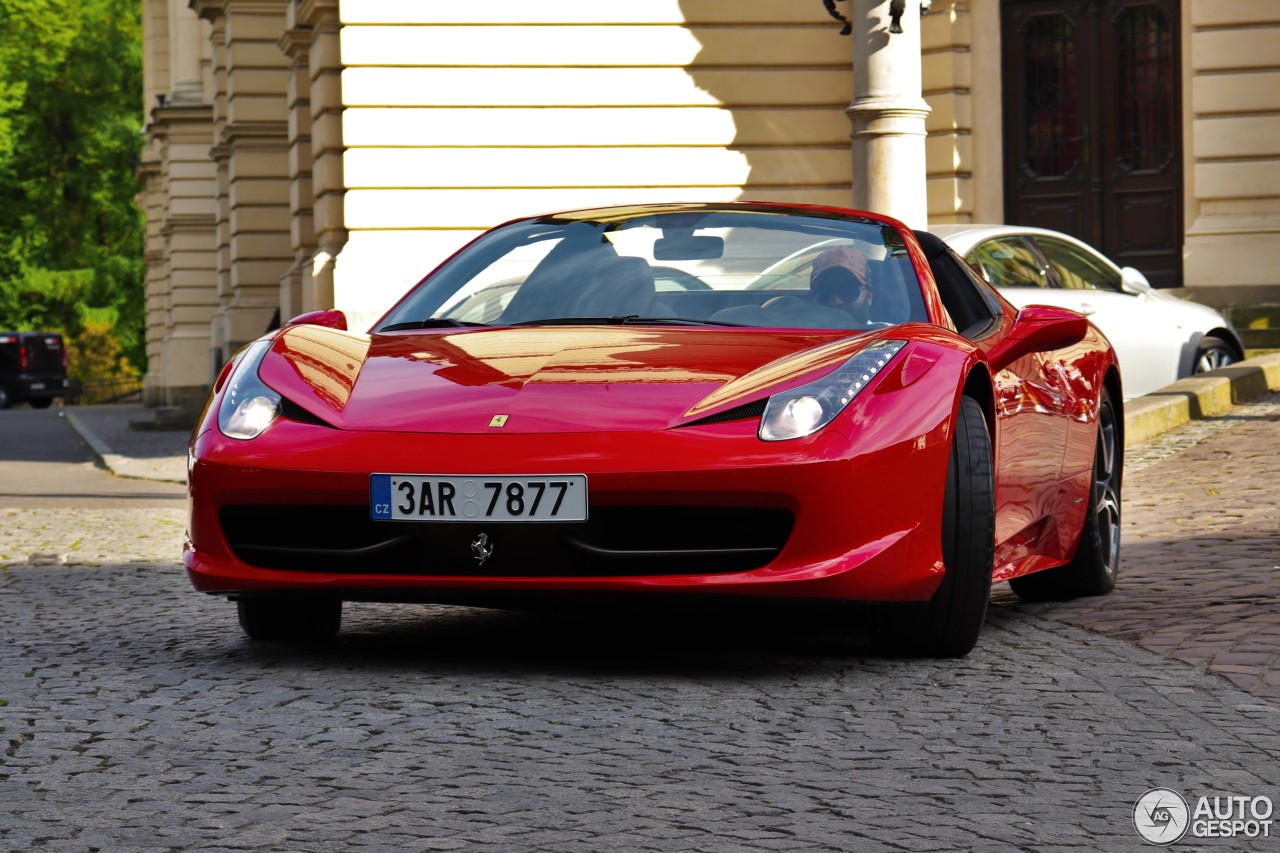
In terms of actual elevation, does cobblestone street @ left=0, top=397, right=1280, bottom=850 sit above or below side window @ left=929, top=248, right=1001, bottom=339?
below

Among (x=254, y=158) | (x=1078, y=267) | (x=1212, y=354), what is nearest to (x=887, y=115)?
(x=1078, y=267)

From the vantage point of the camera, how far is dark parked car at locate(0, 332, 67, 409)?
2340 inches

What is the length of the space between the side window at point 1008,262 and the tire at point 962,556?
616cm

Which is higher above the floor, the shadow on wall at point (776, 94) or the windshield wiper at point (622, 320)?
the shadow on wall at point (776, 94)

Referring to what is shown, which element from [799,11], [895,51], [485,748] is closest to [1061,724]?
[485,748]

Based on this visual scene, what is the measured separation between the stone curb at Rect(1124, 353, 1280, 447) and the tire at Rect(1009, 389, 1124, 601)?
15.0 feet

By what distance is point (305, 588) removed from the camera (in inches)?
200

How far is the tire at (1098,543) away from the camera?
6.65 m

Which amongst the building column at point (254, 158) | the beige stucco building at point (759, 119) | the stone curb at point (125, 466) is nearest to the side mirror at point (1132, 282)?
the stone curb at point (125, 466)

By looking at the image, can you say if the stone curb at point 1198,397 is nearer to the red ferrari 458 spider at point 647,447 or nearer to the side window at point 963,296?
the side window at point 963,296

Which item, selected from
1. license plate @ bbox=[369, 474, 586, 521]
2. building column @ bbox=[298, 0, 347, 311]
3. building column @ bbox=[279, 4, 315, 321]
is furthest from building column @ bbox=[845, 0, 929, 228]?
building column @ bbox=[279, 4, 315, 321]

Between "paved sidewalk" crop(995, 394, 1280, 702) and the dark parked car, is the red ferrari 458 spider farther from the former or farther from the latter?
the dark parked car

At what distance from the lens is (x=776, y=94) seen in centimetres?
2120

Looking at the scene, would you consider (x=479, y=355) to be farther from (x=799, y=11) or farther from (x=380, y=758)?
(x=799, y=11)
